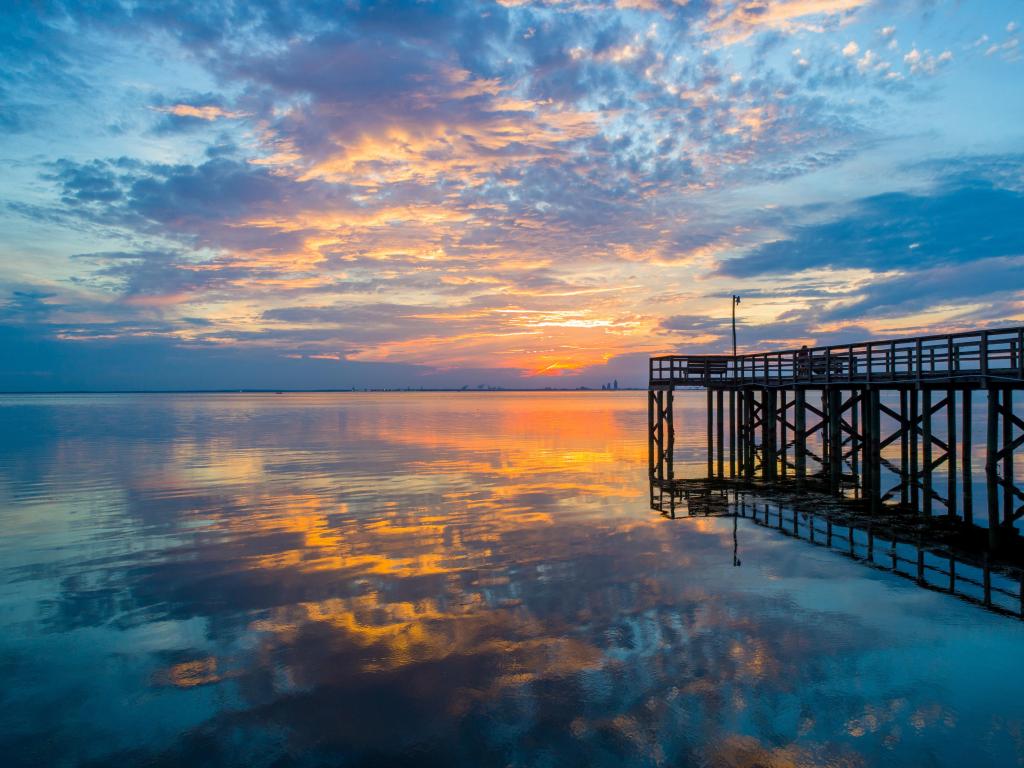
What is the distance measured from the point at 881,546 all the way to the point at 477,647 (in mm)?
11977

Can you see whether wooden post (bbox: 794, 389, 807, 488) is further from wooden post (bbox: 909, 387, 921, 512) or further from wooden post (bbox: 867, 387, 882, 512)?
wooden post (bbox: 909, 387, 921, 512)

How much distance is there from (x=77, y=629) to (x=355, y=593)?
494cm

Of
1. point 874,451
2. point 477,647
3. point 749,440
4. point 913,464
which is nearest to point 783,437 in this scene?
point 749,440

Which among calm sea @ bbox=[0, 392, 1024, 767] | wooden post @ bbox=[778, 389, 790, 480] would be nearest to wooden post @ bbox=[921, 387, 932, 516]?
calm sea @ bbox=[0, 392, 1024, 767]

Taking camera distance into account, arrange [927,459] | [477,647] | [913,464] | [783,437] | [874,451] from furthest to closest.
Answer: [783,437] → [913,464] → [874,451] → [927,459] → [477,647]

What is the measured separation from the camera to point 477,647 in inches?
431

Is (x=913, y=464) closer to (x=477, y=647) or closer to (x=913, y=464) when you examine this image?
(x=913, y=464)

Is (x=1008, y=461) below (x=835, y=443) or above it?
above

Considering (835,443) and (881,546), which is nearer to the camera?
(881,546)

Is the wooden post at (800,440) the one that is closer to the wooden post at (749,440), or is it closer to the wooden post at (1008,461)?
the wooden post at (749,440)

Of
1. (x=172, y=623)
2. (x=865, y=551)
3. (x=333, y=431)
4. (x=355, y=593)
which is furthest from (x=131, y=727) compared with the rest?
(x=333, y=431)

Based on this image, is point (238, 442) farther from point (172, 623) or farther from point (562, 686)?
point (562, 686)

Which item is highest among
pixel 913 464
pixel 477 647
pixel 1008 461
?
pixel 1008 461

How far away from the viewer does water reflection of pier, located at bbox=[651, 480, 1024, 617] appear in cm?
1365
